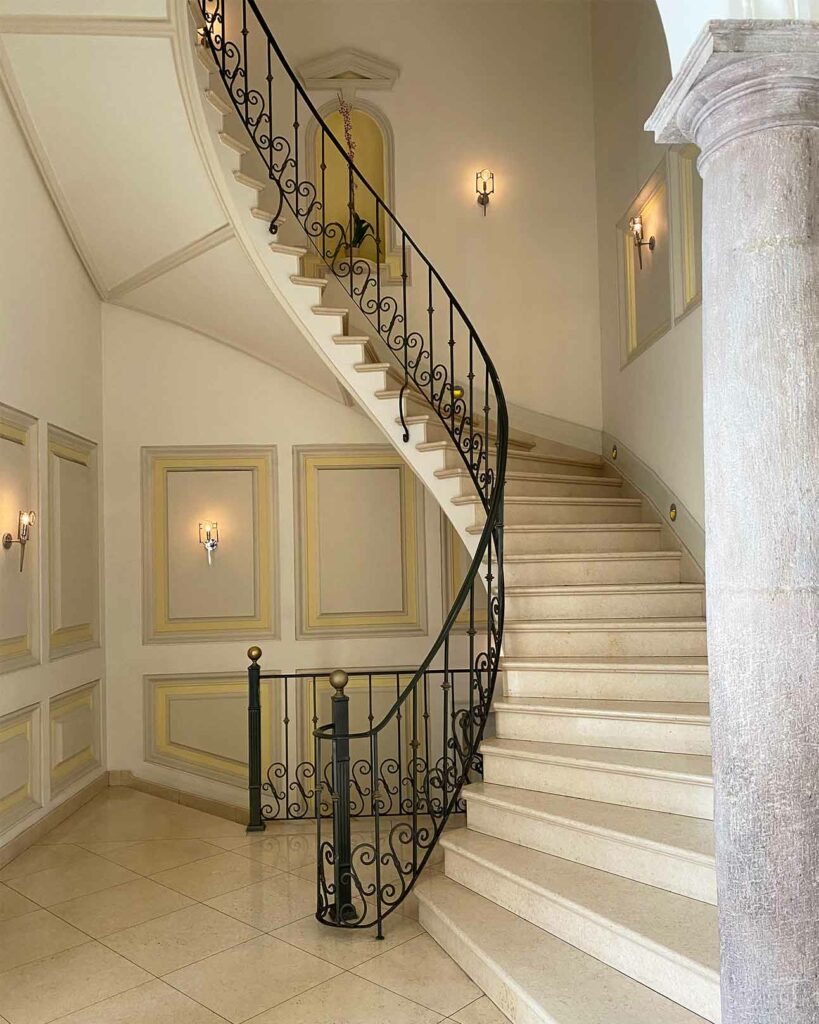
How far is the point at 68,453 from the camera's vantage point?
5727 millimetres

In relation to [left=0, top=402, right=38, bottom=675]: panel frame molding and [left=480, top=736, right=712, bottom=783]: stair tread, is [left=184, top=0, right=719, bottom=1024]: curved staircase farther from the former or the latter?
[left=0, top=402, right=38, bottom=675]: panel frame molding

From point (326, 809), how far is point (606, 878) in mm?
3283

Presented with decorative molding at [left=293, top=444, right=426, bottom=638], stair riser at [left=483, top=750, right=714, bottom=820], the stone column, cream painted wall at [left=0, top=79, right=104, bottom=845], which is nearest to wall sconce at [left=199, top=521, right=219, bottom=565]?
decorative molding at [left=293, top=444, right=426, bottom=638]

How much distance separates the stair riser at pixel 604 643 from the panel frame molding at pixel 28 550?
2637 mm

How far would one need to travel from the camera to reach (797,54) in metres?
1.92

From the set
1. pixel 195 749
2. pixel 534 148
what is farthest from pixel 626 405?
pixel 195 749

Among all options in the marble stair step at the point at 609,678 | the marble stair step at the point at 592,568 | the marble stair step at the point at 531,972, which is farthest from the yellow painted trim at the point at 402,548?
the marble stair step at the point at 531,972

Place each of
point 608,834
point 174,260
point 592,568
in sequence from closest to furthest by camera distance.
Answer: point 608,834 < point 592,568 < point 174,260

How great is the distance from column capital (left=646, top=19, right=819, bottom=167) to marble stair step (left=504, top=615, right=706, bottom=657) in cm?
266

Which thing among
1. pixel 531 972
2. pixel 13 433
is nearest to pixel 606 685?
pixel 531 972

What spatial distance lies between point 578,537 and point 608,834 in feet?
7.14

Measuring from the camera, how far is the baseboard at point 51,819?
4.67m

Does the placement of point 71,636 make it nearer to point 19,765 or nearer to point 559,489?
point 19,765

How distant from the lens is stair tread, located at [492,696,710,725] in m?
3.61
